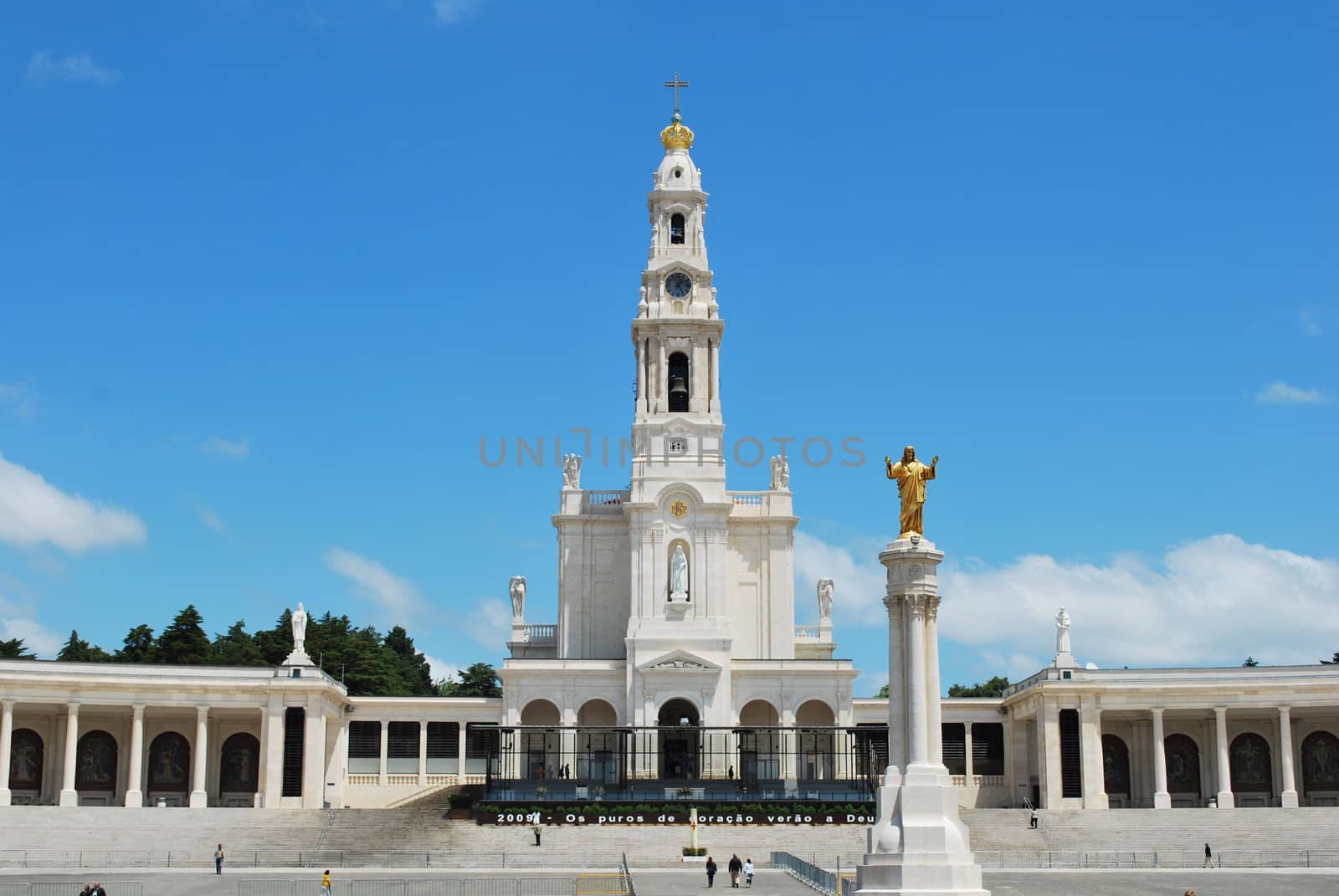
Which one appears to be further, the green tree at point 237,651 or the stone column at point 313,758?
the green tree at point 237,651

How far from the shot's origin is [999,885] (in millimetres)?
48250

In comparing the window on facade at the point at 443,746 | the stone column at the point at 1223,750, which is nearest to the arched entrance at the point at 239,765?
the window on facade at the point at 443,746

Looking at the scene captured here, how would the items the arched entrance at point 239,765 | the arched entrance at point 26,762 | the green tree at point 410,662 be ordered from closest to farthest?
A: the arched entrance at point 26,762 < the arched entrance at point 239,765 < the green tree at point 410,662

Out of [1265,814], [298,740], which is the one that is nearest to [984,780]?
[1265,814]

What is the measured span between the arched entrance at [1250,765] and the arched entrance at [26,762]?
5683 cm

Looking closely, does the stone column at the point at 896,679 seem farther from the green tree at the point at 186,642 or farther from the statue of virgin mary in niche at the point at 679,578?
the green tree at the point at 186,642

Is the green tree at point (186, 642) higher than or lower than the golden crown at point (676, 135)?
lower

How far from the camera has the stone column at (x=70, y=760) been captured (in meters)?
73.8

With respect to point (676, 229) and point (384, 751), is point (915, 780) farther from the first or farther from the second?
point (676, 229)

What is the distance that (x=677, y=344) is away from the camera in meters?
87.4

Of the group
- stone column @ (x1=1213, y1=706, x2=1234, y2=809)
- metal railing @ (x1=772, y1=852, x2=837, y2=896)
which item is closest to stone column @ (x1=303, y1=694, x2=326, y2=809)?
metal railing @ (x1=772, y1=852, x2=837, y2=896)

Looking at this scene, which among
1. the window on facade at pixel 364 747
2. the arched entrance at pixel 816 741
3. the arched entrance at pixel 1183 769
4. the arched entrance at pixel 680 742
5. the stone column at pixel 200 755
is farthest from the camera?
the window on facade at pixel 364 747

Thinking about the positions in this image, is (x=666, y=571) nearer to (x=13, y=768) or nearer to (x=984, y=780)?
(x=984, y=780)

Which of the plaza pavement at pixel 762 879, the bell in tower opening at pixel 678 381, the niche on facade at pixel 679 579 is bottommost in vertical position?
the plaza pavement at pixel 762 879
